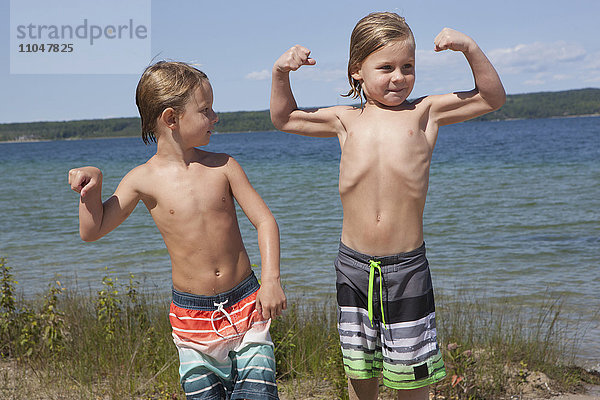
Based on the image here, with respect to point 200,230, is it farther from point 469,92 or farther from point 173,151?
point 469,92

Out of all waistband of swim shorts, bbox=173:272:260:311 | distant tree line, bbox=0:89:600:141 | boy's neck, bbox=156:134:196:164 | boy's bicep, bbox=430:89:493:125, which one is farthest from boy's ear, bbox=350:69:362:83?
distant tree line, bbox=0:89:600:141

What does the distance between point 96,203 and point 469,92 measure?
1.68 meters

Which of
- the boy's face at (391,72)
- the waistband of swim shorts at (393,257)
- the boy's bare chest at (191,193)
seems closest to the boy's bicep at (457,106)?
the boy's face at (391,72)

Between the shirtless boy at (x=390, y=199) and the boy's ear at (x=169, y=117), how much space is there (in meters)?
0.48

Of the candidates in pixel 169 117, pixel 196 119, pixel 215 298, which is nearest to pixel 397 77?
pixel 196 119

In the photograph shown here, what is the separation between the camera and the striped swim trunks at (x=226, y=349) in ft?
8.21

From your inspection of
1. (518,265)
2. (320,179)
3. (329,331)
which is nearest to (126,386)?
(329,331)

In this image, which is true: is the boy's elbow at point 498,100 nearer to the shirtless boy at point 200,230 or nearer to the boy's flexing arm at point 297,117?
the boy's flexing arm at point 297,117

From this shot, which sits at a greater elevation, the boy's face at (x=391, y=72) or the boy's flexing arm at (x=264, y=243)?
the boy's face at (x=391, y=72)

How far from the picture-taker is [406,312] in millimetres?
2629

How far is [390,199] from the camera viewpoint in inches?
104

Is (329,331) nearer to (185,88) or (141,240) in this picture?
(185,88)

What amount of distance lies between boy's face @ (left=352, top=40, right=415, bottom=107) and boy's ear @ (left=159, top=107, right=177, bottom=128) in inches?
33.6

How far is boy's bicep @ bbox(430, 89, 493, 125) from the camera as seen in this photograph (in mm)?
2682
